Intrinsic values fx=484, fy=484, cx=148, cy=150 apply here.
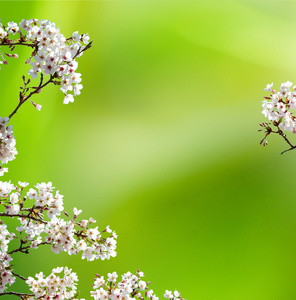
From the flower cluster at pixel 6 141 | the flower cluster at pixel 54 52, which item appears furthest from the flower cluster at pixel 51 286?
the flower cluster at pixel 54 52

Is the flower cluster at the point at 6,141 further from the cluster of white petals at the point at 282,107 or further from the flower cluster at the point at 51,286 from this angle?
the cluster of white petals at the point at 282,107

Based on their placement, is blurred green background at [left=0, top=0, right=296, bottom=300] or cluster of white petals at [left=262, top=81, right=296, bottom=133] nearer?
cluster of white petals at [left=262, top=81, right=296, bottom=133]

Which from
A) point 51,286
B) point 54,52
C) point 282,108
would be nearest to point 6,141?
point 54,52

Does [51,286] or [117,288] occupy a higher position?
[51,286]

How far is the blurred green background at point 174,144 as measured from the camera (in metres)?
5.52

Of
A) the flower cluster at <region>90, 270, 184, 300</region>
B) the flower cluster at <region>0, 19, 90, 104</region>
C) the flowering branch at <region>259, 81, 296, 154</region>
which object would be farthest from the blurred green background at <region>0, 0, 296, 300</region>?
the flower cluster at <region>0, 19, 90, 104</region>

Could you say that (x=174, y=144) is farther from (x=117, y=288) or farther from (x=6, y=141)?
(x=6, y=141)

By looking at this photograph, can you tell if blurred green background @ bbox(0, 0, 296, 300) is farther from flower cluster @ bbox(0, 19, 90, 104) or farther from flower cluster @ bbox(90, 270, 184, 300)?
flower cluster @ bbox(0, 19, 90, 104)

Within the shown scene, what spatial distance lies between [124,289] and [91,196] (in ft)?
10.0

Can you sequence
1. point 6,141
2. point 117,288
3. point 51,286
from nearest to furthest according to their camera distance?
point 6,141 → point 117,288 → point 51,286

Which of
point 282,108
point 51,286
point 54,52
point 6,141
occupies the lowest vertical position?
point 51,286

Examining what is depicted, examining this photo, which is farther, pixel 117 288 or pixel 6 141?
pixel 117 288

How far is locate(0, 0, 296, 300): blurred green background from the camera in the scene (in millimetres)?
5523

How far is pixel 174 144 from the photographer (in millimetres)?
6074
